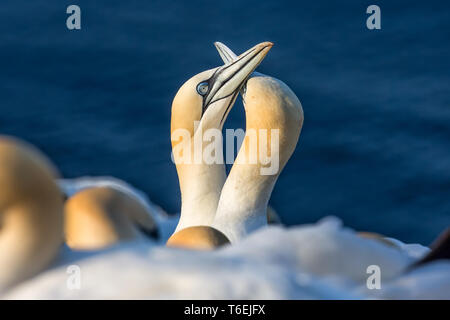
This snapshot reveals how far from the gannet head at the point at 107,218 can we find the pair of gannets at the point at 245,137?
1.87 m

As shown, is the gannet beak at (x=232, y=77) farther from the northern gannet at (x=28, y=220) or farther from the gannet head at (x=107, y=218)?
the northern gannet at (x=28, y=220)

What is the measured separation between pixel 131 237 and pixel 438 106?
8.36 meters

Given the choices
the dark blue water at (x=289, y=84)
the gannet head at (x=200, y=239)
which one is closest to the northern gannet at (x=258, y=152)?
the gannet head at (x=200, y=239)

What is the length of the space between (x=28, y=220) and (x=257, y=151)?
376cm

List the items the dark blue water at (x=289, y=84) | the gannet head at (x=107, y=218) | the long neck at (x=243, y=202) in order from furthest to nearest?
the dark blue water at (x=289, y=84), the long neck at (x=243, y=202), the gannet head at (x=107, y=218)

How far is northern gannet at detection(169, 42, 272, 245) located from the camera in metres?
8.62

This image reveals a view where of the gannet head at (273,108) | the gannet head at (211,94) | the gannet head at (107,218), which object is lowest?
the gannet head at (107,218)

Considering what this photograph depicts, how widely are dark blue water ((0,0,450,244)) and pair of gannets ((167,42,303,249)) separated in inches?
133

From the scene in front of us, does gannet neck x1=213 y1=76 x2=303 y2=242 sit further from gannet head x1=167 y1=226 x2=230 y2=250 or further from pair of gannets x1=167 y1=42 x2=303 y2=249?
gannet head x1=167 y1=226 x2=230 y2=250

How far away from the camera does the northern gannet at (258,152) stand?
8055 millimetres

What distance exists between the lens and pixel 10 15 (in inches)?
613

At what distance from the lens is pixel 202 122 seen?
868cm

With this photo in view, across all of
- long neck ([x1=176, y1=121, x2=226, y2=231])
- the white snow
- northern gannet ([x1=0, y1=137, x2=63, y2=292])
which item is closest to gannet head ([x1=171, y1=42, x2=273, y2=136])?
long neck ([x1=176, y1=121, x2=226, y2=231])

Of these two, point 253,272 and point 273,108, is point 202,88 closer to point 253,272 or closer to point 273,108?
point 273,108
